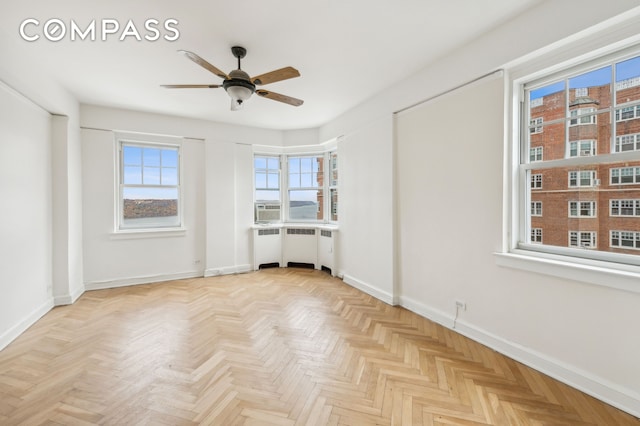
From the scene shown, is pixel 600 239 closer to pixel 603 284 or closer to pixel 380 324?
pixel 603 284

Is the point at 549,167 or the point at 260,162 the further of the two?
the point at 260,162

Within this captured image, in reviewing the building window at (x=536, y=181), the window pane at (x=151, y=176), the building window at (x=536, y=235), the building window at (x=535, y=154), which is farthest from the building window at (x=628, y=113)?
the window pane at (x=151, y=176)

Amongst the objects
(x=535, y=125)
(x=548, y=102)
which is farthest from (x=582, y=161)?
(x=548, y=102)

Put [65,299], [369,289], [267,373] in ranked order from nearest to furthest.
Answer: [267,373]
[65,299]
[369,289]

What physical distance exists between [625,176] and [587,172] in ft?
0.70

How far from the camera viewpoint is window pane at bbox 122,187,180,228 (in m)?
4.58

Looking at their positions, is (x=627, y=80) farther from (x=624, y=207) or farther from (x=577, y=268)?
(x=577, y=268)

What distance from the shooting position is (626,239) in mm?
1872

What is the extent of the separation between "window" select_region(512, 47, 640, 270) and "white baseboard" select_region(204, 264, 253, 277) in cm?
435

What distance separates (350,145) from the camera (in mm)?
4484

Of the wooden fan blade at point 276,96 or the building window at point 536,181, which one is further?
the wooden fan blade at point 276,96

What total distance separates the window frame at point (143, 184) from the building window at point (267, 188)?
1.39 metres

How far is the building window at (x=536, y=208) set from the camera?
2348mm

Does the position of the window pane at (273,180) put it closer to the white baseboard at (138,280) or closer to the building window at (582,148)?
the white baseboard at (138,280)
